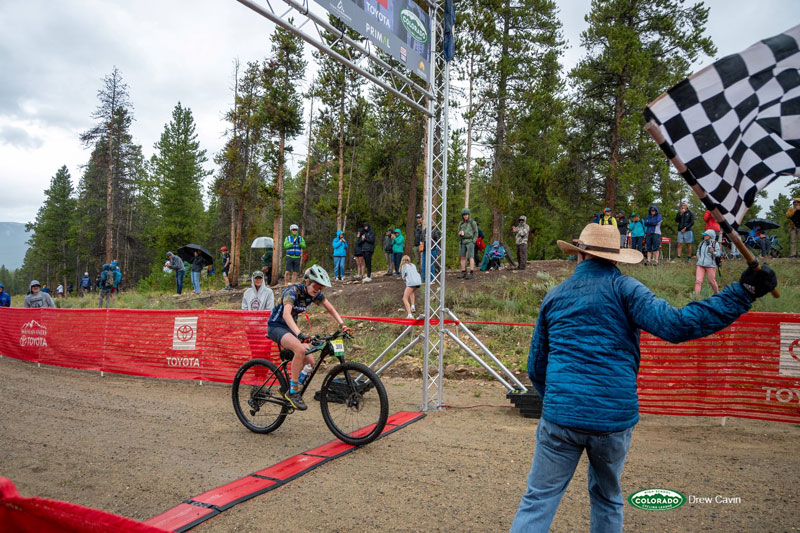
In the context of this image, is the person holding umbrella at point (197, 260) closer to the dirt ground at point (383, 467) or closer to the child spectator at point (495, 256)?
the child spectator at point (495, 256)

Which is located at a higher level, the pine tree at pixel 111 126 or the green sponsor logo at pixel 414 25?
the pine tree at pixel 111 126

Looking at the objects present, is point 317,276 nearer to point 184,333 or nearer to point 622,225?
point 184,333

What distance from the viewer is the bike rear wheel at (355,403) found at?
5586 mm

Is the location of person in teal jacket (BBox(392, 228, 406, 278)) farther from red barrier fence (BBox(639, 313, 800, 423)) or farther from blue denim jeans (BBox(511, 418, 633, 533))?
blue denim jeans (BBox(511, 418, 633, 533))

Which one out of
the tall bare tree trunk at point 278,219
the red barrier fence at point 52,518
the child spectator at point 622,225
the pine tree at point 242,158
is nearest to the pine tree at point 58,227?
the pine tree at point 242,158

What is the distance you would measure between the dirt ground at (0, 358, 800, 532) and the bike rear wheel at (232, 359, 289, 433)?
0.71 ft

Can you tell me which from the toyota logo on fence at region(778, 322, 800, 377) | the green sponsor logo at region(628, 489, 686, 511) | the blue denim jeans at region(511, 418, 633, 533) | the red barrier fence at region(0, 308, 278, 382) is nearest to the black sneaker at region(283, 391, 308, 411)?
the red barrier fence at region(0, 308, 278, 382)

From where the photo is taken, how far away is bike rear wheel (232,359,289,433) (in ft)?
20.8

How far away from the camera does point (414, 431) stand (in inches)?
254

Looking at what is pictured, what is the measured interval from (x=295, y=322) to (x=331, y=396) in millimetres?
1145

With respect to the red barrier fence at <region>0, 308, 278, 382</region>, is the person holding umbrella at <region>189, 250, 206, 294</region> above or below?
above

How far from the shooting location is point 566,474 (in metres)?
2.69

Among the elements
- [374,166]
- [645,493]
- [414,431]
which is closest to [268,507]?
[414,431]

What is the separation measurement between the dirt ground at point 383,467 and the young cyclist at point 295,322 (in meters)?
0.72
